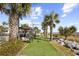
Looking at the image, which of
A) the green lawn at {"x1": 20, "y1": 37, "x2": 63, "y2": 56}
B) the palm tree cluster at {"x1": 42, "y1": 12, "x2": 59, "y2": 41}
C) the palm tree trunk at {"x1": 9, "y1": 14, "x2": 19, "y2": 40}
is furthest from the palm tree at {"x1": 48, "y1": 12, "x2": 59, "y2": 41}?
the palm tree trunk at {"x1": 9, "y1": 14, "x2": 19, "y2": 40}

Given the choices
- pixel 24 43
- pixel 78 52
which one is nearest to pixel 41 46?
pixel 24 43

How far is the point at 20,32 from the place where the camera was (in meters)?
1.56

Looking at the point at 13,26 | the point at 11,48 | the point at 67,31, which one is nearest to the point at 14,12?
the point at 13,26

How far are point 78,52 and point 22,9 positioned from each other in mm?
512

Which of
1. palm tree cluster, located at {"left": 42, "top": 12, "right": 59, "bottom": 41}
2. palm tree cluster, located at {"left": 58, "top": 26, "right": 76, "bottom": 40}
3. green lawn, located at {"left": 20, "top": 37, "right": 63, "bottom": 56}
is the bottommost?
green lawn, located at {"left": 20, "top": 37, "right": 63, "bottom": 56}

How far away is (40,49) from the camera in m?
1.54

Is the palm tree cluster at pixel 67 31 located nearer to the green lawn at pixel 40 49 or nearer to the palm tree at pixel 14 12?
the green lawn at pixel 40 49

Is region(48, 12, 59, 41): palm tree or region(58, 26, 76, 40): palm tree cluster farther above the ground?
region(48, 12, 59, 41): palm tree

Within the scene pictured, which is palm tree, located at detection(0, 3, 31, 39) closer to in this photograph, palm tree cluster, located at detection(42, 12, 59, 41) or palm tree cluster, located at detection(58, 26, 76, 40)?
palm tree cluster, located at detection(42, 12, 59, 41)

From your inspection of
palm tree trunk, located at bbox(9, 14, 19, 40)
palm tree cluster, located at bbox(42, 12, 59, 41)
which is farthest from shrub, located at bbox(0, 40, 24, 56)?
palm tree cluster, located at bbox(42, 12, 59, 41)

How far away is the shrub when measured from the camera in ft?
5.01

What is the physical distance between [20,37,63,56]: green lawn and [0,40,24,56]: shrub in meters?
0.05

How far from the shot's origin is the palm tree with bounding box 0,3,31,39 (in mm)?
1553

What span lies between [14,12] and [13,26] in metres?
0.10
